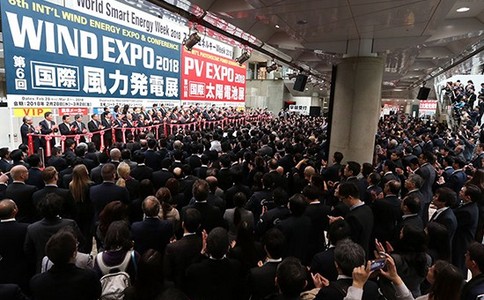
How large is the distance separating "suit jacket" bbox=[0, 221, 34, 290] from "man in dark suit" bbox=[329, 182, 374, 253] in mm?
2943

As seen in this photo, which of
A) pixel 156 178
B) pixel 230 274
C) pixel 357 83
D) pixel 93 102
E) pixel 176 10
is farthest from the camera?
pixel 93 102

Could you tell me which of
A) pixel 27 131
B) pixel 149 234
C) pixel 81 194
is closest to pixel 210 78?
pixel 27 131

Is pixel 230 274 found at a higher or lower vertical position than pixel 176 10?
lower

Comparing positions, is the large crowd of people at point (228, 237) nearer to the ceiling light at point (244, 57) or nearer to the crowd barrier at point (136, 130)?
the crowd barrier at point (136, 130)

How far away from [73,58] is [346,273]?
470 inches

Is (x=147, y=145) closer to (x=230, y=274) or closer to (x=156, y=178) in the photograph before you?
(x=156, y=178)

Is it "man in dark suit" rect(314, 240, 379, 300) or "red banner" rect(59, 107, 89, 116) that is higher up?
"red banner" rect(59, 107, 89, 116)

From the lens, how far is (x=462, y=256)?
379 cm

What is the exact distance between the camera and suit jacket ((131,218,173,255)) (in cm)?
287

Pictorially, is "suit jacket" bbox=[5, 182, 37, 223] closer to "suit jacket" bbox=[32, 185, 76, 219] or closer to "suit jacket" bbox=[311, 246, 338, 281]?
"suit jacket" bbox=[32, 185, 76, 219]

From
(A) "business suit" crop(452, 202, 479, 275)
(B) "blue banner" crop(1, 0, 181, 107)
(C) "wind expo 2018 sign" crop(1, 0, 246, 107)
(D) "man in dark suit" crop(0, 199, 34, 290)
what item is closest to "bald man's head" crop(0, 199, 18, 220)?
(D) "man in dark suit" crop(0, 199, 34, 290)

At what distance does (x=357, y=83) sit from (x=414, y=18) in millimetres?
2789

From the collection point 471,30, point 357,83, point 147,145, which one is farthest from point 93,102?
point 471,30

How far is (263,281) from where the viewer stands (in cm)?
223
